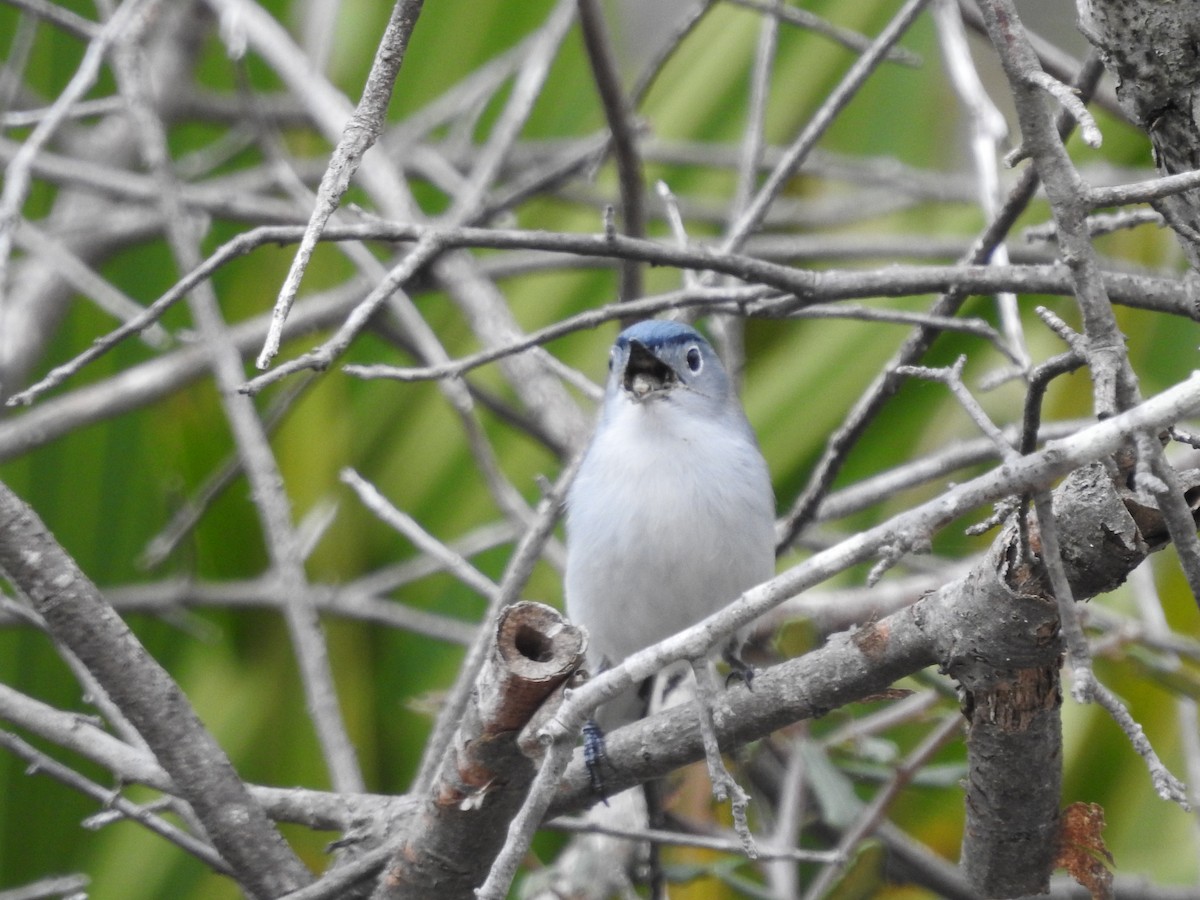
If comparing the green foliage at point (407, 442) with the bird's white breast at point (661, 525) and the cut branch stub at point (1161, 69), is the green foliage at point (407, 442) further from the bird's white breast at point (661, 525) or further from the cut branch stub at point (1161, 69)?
the cut branch stub at point (1161, 69)

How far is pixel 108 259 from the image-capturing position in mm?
3854

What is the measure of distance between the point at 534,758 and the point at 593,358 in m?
2.74

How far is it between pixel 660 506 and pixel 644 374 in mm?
309

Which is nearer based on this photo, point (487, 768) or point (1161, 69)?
point (1161, 69)

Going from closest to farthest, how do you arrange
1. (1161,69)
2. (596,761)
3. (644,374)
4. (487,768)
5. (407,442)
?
(1161,69) < (487,768) < (596,761) < (644,374) < (407,442)

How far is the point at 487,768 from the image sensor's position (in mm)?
1691

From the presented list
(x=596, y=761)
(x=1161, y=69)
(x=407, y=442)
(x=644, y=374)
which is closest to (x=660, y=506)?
(x=644, y=374)

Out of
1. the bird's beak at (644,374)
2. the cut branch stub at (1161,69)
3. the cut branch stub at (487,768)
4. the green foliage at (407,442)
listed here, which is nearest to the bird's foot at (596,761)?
the cut branch stub at (487,768)

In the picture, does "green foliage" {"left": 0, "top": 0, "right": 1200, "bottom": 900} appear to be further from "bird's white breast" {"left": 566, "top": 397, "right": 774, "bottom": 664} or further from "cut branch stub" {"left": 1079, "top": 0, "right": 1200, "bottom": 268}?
"cut branch stub" {"left": 1079, "top": 0, "right": 1200, "bottom": 268}

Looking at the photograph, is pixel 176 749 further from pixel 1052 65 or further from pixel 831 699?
pixel 1052 65

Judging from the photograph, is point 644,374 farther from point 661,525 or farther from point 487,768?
point 487,768

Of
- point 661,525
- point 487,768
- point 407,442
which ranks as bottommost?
point 487,768

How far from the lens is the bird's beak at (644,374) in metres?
2.67

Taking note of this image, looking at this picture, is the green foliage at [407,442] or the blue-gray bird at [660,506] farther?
the green foliage at [407,442]
